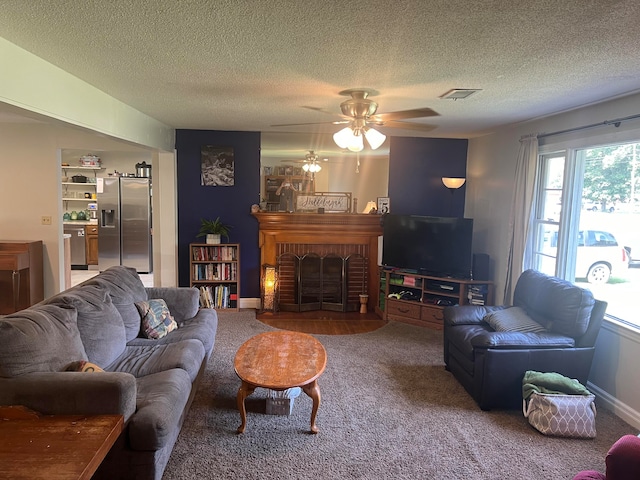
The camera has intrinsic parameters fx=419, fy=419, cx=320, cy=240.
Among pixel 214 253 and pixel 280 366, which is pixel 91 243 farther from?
pixel 280 366

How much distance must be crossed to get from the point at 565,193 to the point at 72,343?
4135 mm

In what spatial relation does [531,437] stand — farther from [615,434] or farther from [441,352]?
[441,352]

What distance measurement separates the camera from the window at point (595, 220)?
3.34 metres

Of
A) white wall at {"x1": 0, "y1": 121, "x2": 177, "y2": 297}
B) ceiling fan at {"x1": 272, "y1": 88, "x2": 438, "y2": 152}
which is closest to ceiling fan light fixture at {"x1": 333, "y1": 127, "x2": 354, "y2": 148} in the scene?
ceiling fan at {"x1": 272, "y1": 88, "x2": 438, "y2": 152}

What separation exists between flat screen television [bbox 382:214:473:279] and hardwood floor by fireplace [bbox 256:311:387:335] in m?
0.79

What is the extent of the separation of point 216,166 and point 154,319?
2651 millimetres

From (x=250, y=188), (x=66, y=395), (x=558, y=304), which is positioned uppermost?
(x=250, y=188)

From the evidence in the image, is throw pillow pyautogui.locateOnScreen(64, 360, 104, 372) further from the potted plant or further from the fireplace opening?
the fireplace opening

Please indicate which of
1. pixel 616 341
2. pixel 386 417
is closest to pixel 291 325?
pixel 386 417

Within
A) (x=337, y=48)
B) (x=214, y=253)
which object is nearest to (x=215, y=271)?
(x=214, y=253)

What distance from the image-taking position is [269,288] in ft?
18.1

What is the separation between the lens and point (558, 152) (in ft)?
13.3

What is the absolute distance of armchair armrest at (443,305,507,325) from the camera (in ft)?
12.5

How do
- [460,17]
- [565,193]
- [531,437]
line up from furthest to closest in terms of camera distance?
[565,193]
[531,437]
[460,17]
